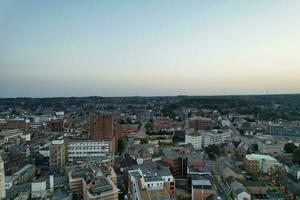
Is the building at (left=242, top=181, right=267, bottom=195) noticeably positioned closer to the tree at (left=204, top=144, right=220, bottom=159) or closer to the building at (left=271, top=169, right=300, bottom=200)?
the building at (left=271, top=169, right=300, bottom=200)

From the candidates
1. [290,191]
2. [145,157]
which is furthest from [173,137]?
[290,191]

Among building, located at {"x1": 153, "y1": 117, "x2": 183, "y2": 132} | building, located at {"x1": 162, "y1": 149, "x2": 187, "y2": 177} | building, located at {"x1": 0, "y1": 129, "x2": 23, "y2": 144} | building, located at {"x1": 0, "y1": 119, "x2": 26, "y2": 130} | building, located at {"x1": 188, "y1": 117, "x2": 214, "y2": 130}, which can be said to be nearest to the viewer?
building, located at {"x1": 162, "y1": 149, "x2": 187, "y2": 177}

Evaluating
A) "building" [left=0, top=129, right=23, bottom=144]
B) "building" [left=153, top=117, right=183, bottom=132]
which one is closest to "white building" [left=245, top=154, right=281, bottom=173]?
"building" [left=153, top=117, right=183, bottom=132]

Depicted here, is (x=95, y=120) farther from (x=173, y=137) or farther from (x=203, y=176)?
(x=203, y=176)

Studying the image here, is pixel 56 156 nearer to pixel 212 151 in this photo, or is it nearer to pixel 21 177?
pixel 21 177

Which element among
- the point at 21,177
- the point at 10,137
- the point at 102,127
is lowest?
the point at 21,177

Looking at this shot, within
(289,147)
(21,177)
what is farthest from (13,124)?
(289,147)

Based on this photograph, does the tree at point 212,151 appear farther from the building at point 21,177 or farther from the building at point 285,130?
the building at point 21,177
